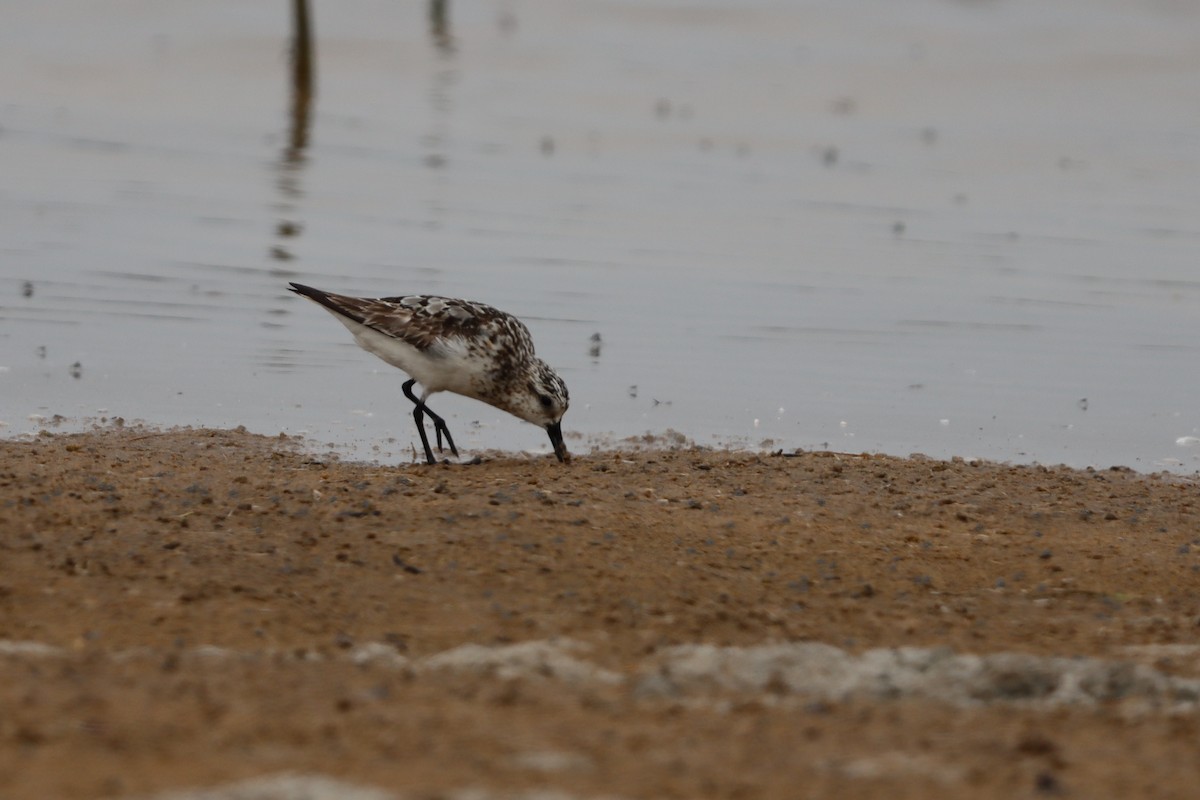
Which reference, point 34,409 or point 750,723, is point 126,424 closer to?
point 34,409

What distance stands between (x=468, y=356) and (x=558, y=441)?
29.2 inches

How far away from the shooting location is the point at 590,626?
658 cm

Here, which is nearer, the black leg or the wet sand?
the wet sand

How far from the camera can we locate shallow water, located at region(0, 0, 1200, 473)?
39.6ft

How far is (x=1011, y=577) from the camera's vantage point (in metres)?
7.74

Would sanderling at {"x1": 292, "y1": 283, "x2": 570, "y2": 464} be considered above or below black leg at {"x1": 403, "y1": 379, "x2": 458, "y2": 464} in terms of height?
above

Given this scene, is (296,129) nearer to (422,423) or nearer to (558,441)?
(422,423)

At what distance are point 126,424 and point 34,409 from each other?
0.70m

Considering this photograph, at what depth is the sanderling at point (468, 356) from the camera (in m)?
9.99

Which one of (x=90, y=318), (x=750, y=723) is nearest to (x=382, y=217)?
(x=90, y=318)

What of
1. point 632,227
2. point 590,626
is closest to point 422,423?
point 590,626

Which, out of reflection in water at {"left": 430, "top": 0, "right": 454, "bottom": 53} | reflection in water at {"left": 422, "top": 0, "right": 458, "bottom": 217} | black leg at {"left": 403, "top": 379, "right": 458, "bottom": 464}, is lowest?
black leg at {"left": 403, "top": 379, "right": 458, "bottom": 464}

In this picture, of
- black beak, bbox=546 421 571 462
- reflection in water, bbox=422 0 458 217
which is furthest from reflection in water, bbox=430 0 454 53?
black beak, bbox=546 421 571 462

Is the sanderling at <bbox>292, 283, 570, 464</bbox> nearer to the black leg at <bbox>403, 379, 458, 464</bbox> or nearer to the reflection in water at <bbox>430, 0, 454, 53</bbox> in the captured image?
the black leg at <bbox>403, 379, 458, 464</bbox>
